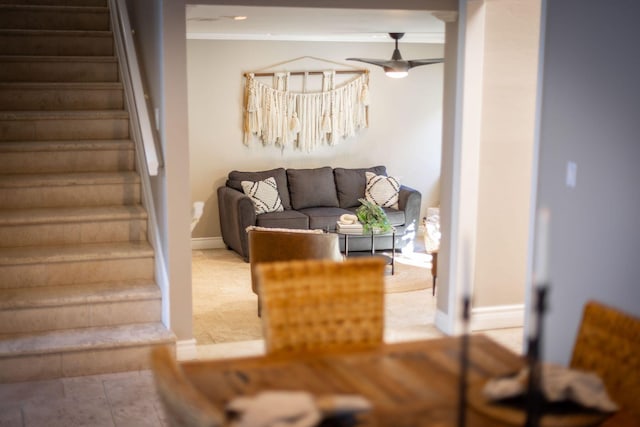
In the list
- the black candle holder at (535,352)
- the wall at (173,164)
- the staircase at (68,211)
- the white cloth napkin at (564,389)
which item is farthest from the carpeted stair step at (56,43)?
the black candle holder at (535,352)

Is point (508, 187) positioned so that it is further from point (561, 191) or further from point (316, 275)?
point (316, 275)

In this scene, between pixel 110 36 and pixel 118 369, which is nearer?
pixel 118 369

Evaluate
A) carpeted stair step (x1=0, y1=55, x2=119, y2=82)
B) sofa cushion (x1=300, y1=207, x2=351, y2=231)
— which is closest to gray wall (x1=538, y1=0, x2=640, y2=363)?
carpeted stair step (x1=0, y1=55, x2=119, y2=82)

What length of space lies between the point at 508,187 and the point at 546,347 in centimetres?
151

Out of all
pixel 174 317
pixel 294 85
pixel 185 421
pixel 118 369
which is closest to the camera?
pixel 185 421

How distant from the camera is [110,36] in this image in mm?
5977

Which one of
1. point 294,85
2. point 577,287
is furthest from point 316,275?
point 294,85

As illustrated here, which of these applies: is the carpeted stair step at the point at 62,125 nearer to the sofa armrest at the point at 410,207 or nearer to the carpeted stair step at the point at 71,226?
the carpeted stair step at the point at 71,226

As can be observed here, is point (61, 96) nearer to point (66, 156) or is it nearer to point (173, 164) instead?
point (66, 156)

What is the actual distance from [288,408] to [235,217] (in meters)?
6.13

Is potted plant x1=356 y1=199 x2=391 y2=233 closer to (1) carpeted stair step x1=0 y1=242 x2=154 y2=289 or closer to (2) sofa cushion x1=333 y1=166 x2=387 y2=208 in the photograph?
(2) sofa cushion x1=333 y1=166 x2=387 y2=208

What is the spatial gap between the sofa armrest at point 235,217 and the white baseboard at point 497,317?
302 centimetres

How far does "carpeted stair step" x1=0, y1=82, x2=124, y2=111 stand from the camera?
17.8ft

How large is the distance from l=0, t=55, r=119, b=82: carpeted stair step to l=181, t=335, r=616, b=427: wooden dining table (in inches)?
158
